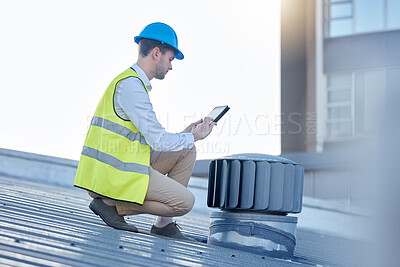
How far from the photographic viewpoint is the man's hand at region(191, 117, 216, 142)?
461 cm

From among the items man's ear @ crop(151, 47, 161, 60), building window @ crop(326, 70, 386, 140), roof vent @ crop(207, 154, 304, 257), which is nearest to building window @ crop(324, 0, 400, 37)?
building window @ crop(326, 70, 386, 140)

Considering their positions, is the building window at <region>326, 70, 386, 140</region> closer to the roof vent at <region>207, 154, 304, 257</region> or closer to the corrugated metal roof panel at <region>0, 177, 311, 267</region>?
the roof vent at <region>207, 154, 304, 257</region>

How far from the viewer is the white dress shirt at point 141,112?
434cm

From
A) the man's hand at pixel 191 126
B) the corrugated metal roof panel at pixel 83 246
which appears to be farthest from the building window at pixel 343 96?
the corrugated metal roof panel at pixel 83 246

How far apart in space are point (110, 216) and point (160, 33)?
1.24 meters

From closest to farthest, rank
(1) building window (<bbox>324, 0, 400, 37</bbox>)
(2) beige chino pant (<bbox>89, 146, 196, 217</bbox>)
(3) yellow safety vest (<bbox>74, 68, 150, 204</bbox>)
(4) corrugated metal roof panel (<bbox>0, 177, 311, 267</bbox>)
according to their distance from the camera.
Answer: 1. (4) corrugated metal roof panel (<bbox>0, 177, 311, 267</bbox>)
2. (3) yellow safety vest (<bbox>74, 68, 150, 204</bbox>)
3. (2) beige chino pant (<bbox>89, 146, 196, 217</bbox>)
4. (1) building window (<bbox>324, 0, 400, 37</bbox>)

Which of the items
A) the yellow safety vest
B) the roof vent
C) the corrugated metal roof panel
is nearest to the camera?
the corrugated metal roof panel

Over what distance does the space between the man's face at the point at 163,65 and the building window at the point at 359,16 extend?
15793 mm

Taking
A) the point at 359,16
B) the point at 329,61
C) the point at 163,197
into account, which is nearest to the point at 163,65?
the point at 163,197

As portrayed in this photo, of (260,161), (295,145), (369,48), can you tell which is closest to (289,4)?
(369,48)

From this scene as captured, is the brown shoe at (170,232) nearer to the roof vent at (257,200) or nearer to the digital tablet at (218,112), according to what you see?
the roof vent at (257,200)

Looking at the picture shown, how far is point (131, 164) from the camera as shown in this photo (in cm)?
433

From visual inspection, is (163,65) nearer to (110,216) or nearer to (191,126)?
(191,126)

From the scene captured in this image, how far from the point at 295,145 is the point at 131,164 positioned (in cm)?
1552
